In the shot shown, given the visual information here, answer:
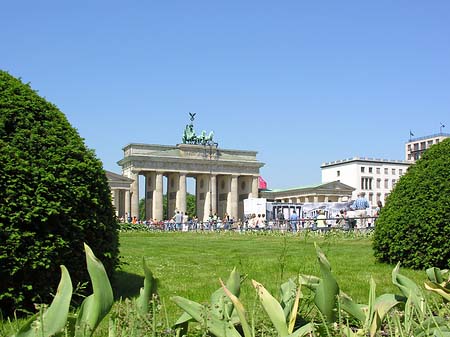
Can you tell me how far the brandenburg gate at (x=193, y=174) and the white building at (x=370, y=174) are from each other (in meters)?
27.7

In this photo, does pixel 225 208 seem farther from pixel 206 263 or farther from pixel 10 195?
pixel 10 195

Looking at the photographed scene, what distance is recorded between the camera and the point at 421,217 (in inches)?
370

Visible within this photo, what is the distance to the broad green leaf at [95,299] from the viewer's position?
2193 millimetres

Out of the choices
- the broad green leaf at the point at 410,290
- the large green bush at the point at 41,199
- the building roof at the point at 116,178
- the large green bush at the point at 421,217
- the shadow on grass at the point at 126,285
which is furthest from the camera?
the building roof at the point at 116,178

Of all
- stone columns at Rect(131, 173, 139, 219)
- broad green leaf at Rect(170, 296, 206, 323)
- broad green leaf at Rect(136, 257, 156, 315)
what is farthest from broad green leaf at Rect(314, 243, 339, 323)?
stone columns at Rect(131, 173, 139, 219)

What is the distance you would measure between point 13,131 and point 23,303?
1705mm

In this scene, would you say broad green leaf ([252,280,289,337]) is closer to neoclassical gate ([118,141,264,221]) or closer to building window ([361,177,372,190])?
neoclassical gate ([118,141,264,221])

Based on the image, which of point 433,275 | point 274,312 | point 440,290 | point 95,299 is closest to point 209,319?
point 274,312

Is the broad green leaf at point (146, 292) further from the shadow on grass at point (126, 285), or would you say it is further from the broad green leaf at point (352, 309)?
the shadow on grass at point (126, 285)

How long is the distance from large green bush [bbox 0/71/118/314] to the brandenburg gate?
248ft

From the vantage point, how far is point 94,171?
6305 millimetres

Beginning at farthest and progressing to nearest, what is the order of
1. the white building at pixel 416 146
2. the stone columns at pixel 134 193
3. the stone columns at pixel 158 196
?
1. the white building at pixel 416 146
2. the stone columns at pixel 158 196
3. the stone columns at pixel 134 193

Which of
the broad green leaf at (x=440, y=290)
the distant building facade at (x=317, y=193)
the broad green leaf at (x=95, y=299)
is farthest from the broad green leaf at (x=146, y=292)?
the distant building facade at (x=317, y=193)

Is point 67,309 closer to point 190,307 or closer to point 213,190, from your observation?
point 190,307
